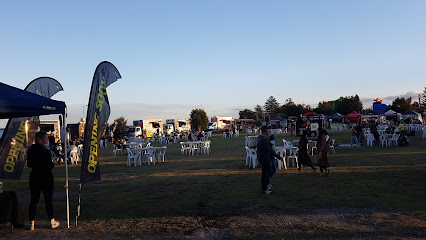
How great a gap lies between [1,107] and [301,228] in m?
4.89

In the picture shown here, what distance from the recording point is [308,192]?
7.23 m

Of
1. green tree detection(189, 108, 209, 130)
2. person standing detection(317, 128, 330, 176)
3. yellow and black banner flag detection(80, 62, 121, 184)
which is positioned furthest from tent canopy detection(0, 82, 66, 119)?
green tree detection(189, 108, 209, 130)

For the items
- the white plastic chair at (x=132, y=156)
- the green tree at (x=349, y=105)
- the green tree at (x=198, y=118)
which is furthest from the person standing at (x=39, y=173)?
the green tree at (x=349, y=105)

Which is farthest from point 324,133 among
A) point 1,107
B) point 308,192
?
point 1,107

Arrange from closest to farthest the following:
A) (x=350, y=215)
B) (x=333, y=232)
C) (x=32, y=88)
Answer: (x=333, y=232) < (x=350, y=215) < (x=32, y=88)

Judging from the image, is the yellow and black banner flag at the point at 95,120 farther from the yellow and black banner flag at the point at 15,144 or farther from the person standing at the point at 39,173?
the yellow and black banner flag at the point at 15,144

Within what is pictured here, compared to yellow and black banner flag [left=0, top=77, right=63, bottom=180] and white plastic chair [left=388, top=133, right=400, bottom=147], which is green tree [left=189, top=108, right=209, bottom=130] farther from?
yellow and black banner flag [left=0, top=77, right=63, bottom=180]

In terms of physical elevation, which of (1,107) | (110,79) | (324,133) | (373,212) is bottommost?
(373,212)

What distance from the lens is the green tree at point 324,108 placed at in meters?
73.7

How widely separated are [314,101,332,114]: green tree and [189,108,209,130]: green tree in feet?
102

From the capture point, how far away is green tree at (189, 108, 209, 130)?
191 ft

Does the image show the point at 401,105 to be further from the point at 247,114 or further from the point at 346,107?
the point at 247,114

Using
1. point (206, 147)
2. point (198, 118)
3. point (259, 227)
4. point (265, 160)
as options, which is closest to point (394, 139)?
point (206, 147)

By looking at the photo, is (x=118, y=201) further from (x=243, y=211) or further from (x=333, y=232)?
(x=333, y=232)
